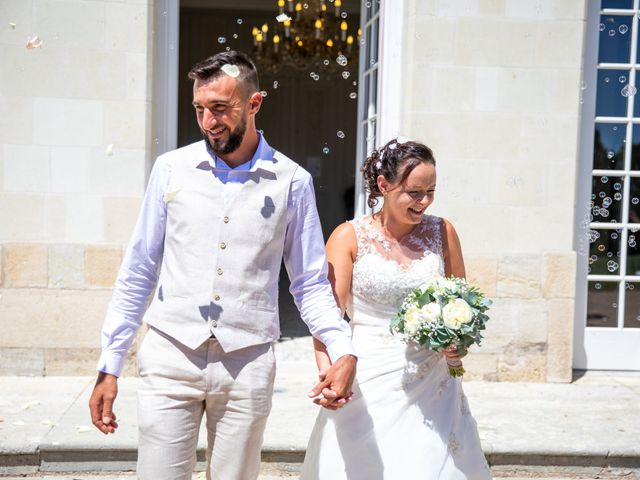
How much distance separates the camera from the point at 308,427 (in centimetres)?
457

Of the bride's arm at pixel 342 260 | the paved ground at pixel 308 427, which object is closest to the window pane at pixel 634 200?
the paved ground at pixel 308 427

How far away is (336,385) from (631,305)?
4354 millimetres

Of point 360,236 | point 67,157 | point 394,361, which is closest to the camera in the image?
point 394,361

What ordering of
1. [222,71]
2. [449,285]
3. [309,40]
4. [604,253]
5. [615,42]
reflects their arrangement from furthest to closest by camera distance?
[309,40]
[604,253]
[615,42]
[449,285]
[222,71]

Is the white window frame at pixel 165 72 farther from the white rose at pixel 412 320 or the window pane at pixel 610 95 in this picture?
the white rose at pixel 412 320

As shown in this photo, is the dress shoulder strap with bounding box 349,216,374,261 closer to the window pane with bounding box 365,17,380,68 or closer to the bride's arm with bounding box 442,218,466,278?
the bride's arm with bounding box 442,218,466,278

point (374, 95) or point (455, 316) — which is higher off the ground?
point (374, 95)

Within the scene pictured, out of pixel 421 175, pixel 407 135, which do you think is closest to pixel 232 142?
pixel 421 175

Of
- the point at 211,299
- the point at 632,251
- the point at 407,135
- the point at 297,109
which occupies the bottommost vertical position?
the point at 632,251

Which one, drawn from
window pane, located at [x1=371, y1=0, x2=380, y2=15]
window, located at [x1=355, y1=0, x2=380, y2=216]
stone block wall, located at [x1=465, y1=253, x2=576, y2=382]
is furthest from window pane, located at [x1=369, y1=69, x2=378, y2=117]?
stone block wall, located at [x1=465, y1=253, x2=576, y2=382]

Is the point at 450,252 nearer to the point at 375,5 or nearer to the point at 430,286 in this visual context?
the point at 430,286

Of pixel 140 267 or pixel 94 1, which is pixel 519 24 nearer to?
pixel 94 1

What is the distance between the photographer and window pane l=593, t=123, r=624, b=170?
235 inches

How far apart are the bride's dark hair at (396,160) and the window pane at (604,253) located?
3.40m
